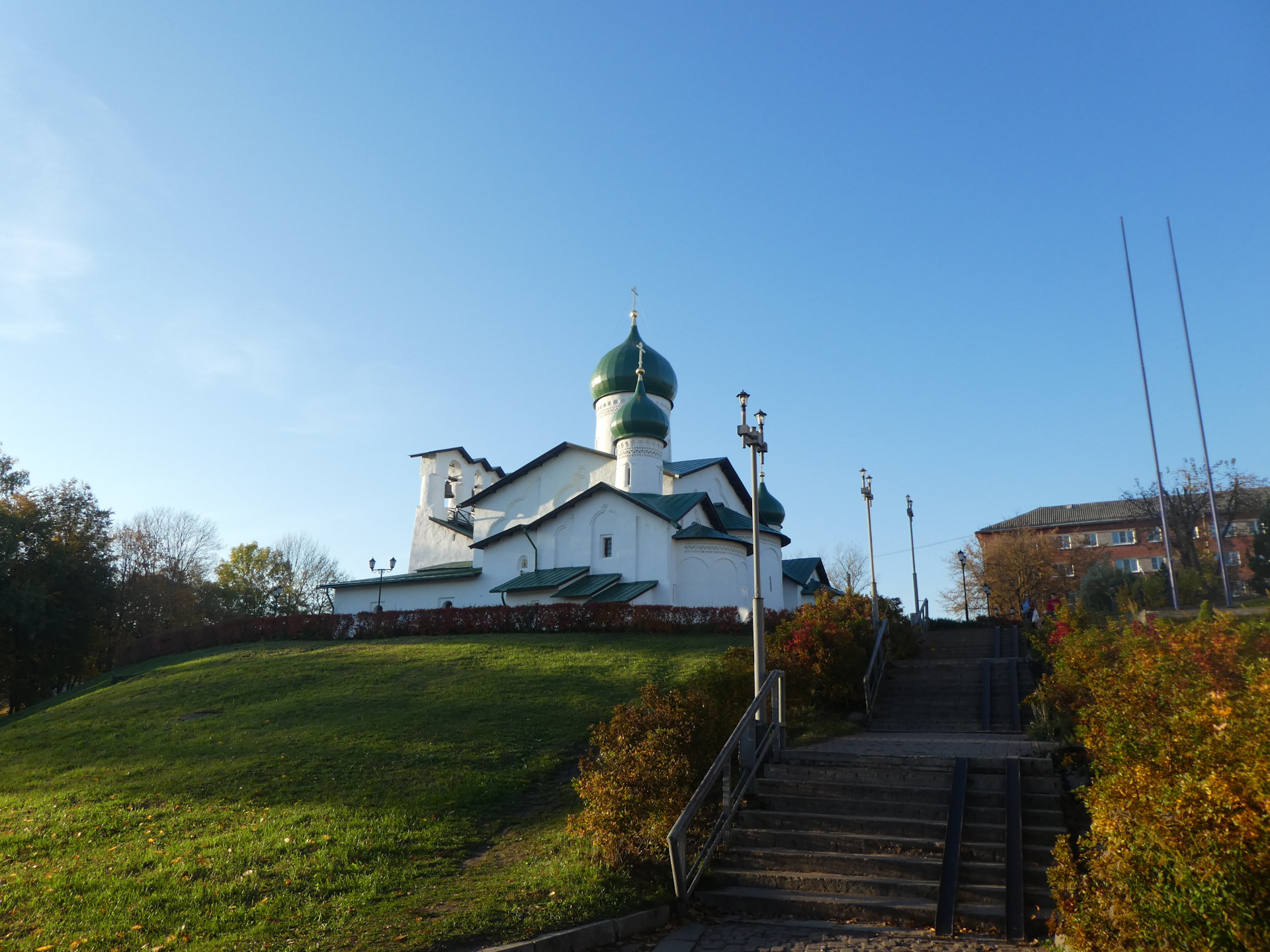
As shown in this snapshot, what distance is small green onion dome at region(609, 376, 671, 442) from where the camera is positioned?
3584 centimetres

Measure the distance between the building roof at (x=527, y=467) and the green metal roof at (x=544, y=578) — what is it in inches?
252

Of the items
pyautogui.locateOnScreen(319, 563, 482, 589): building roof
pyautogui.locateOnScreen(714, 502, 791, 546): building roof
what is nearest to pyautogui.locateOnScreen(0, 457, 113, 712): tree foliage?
pyautogui.locateOnScreen(319, 563, 482, 589): building roof

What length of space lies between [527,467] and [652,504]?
9183 millimetres

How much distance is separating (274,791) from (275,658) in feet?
45.7

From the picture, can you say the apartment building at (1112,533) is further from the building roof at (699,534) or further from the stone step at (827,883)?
the stone step at (827,883)

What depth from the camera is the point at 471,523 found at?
44719 mm

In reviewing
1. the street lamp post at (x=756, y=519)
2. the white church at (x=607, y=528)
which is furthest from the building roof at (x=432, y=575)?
the street lamp post at (x=756, y=519)

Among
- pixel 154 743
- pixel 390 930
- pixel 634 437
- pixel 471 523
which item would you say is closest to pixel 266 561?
pixel 471 523

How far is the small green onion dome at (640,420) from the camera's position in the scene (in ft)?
118

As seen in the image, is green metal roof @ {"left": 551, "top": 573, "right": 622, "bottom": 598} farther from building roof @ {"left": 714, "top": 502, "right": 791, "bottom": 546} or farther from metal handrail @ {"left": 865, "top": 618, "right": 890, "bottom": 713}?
metal handrail @ {"left": 865, "top": 618, "right": 890, "bottom": 713}

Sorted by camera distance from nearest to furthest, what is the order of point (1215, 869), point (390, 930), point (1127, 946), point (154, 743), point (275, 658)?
point (1215, 869) → point (1127, 946) → point (390, 930) → point (154, 743) → point (275, 658)

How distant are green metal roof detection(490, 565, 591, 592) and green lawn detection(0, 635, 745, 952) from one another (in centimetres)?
1143

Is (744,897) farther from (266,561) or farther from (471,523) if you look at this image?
(266,561)

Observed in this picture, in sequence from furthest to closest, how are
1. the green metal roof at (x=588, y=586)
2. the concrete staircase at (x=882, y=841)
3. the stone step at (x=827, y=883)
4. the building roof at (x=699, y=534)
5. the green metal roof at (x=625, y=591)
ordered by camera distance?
the building roof at (x=699, y=534) < the green metal roof at (x=588, y=586) < the green metal roof at (x=625, y=591) < the stone step at (x=827, y=883) < the concrete staircase at (x=882, y=841)
